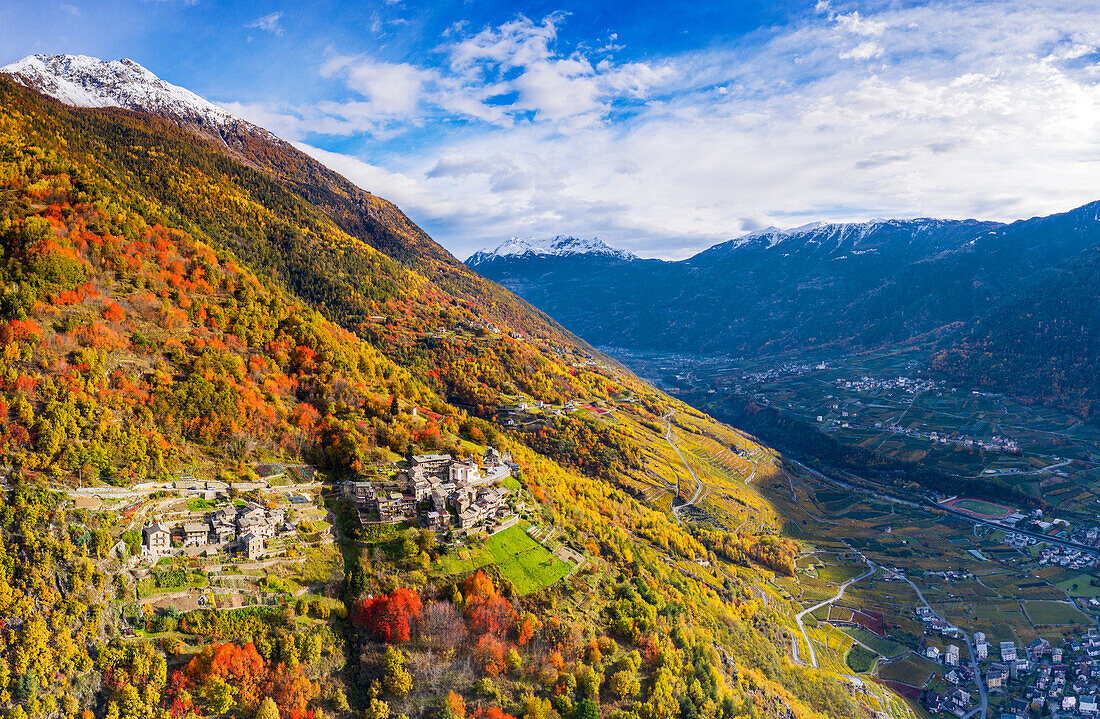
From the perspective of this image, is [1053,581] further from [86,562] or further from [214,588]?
[86,562]

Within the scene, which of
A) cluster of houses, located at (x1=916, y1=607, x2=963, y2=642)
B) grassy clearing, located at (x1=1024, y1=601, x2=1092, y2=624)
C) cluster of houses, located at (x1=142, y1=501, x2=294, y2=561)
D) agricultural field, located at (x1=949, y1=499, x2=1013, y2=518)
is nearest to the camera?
cluster of houses, located at (x1=142, y1=501, x2=294, y2=561)

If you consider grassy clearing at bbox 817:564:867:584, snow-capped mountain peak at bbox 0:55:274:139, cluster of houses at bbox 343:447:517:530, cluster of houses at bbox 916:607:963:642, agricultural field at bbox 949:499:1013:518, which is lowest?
cluster of houses at bbox 916:607:963:642

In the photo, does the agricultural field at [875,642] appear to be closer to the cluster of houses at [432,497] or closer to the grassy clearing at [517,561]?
the grassy clearing at [517,561]

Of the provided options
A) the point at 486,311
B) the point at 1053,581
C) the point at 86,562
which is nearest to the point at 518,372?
the point at 486,311

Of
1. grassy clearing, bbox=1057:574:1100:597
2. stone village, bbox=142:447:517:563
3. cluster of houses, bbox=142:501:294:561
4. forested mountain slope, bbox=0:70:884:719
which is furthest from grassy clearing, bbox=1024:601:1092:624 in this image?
cluster of houses, bbox=142:501:294:561

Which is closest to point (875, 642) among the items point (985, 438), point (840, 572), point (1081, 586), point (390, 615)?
point (840, 572)

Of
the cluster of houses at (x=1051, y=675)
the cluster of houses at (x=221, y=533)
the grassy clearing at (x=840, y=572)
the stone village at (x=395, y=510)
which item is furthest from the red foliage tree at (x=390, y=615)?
the grassy clearing at (x=840, y=572)

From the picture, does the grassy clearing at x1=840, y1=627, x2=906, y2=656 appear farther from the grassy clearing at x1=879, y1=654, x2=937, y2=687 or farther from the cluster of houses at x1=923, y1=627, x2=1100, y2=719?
the cluster of houses at x1=923, y1=627, x2=1100, y2=719
